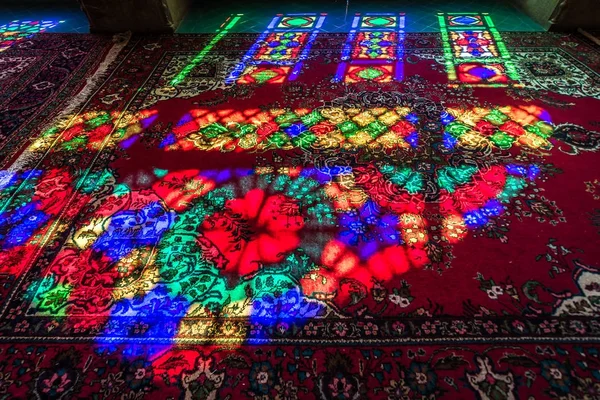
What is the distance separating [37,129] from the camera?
2.50 metres

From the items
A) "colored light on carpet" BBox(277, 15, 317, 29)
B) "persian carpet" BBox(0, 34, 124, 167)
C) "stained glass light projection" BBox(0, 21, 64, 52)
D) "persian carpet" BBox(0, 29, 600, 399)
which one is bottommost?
"persian carpet" BBox(0, 29, 600, 399)

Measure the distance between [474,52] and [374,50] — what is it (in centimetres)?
88

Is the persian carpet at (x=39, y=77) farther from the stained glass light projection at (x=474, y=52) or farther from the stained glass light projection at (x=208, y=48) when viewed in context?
the stained glass light projection at (x=474, y=52)

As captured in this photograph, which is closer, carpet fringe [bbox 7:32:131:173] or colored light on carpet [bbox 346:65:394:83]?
carpet fringe [bbox 7:32:131:173]

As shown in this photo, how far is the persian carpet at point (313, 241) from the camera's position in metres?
1.35

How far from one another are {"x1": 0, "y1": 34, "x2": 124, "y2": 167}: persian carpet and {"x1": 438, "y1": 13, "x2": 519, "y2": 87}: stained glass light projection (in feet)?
10.2

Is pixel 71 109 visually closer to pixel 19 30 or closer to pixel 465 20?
pixel 19 30

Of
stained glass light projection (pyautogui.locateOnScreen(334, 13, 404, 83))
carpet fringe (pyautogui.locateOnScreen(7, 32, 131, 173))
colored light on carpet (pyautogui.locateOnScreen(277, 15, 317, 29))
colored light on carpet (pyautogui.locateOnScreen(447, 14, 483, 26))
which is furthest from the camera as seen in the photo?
colored light on carpet (pyautogui.locateOnScreen(277, 15, 317, 29))

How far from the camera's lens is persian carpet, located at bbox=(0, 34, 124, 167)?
2528 mm

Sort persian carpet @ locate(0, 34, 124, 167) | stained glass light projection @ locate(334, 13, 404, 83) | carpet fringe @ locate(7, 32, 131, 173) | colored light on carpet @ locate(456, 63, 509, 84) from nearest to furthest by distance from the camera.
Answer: carpet fringe @ locate(7, 32, 131, 173)
persian carpet @ locate(0, 34, 124, 167)
colored light on carpet @ locate(456, 63, 509, 84)
stained glass light projection @ locate(334, 13, 404, 83)

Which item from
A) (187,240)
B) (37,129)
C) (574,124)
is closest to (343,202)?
(187,240)

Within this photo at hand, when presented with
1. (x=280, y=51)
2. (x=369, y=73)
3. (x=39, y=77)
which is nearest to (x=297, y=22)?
(x=280, y=51)

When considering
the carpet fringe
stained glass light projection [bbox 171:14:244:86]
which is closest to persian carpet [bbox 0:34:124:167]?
the carpet fringe

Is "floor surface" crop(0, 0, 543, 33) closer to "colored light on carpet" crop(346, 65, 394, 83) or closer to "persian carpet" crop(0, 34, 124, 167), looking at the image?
"persian carpet" crop(0, 34, 124, 167)
